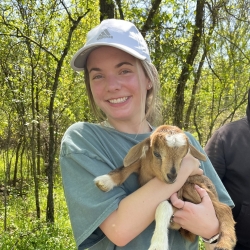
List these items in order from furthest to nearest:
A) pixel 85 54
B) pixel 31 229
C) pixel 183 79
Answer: pixel 183 79, pixel 31 229, pixel 85 54

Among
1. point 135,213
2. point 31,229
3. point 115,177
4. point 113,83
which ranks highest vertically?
point 113,83

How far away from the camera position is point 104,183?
1.90m

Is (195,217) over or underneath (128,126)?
underneath

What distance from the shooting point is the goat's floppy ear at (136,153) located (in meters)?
2.00

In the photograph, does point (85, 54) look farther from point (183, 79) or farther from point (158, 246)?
point (183, 79)

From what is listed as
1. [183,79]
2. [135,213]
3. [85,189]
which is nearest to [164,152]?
[135,213]

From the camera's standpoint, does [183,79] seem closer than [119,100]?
No

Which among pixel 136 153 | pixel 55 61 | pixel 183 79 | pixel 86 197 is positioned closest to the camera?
pixel 86 197

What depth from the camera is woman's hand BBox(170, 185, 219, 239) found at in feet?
6.42

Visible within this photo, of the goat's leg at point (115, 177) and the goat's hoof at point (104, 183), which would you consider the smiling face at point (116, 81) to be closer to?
the goat's leg at point (115, 177)

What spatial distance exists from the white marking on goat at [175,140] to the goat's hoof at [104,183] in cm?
42

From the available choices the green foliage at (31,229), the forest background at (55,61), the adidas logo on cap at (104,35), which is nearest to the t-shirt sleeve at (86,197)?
the adidas logo on cap at (104,35)

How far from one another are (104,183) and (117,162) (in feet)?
0.88

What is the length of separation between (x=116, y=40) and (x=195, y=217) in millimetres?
1179
